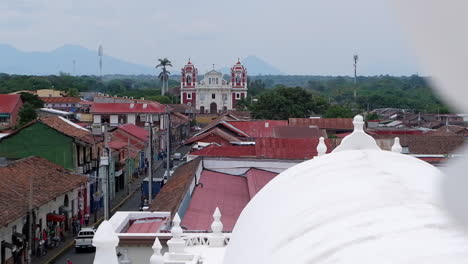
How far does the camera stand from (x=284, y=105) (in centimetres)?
5191

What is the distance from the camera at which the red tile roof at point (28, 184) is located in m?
16.7

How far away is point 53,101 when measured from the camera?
64500mm

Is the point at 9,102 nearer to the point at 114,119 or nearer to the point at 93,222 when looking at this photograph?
the point at 114,119

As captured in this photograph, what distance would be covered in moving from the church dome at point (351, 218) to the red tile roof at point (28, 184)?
39.7 feet

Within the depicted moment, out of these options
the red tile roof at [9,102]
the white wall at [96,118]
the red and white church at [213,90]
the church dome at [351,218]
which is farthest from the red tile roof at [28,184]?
the red and white church at [213,90]

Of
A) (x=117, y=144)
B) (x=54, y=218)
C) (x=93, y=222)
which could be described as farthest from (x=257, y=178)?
(x=117, y=144)

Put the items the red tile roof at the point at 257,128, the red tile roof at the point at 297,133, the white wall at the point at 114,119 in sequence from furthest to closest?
the white wall at the point at 114,119, the red tile roof at the point at 257,128, the red tile roof at the point at 297,133

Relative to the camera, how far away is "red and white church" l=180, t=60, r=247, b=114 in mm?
95375

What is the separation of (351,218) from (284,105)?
4863 cm

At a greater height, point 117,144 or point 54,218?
point 117,144

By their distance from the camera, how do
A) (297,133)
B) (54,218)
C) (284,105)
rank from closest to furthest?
(54,218)
(297,133)
(284,105)

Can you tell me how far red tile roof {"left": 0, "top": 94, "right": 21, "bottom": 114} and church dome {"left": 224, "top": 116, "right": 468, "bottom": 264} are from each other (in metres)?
46.3

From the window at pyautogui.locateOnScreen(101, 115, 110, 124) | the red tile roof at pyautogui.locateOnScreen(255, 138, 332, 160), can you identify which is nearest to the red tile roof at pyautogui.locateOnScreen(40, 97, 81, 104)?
the window at pyautogui.locateOnScreen(101, 115, 110, 124)

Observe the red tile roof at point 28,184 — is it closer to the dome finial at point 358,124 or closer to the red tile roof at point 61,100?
the dome finial at point 358,124
